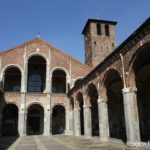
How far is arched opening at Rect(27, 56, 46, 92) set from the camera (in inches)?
1223

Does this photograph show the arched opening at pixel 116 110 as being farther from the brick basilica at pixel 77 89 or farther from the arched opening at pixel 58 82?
the arched opening at pixel 58 82

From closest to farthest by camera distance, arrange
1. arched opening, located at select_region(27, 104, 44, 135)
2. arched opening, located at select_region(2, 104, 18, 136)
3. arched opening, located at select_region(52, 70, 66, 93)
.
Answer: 1. arched opening, located at select_region(2, 104, 18, 136)
2. arched opening, located at select_region(27, 104, 44, 135)
3. arched opening, located at select_region(52, 70, 66, 93)

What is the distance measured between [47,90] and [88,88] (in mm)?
8883

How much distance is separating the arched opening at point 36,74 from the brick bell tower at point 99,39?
7677 millimetres

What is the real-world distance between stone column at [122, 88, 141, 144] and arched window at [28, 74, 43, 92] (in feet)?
64.9

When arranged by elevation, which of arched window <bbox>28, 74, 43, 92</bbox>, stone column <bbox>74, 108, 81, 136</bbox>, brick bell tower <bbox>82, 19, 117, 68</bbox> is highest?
brick bell tower <bbox>82, 19, 117, 68</bbox>

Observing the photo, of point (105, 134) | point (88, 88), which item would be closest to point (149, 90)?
point (88, 88)

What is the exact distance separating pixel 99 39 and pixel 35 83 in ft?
40.9

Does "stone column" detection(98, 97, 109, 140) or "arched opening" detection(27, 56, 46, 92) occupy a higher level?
"arched opening" detection(27, 56, 46, 92)

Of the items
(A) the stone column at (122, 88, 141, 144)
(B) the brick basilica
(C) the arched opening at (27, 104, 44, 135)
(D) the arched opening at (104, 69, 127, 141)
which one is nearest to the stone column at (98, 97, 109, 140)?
(B) the brick basilica

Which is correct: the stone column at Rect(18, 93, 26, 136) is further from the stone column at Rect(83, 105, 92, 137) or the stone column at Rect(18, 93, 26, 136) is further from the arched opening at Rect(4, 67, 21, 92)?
the stone column at Rect(83, 105, 92, 137)

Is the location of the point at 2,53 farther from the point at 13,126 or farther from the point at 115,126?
the point at 115,126

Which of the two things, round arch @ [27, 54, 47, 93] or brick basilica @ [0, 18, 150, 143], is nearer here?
brick basilica @ [0, 18, 150, 143]

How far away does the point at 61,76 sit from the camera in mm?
32312
